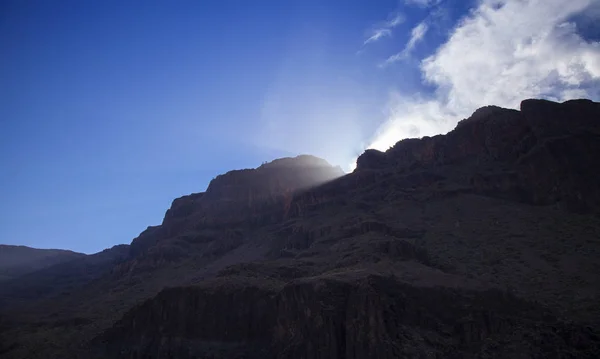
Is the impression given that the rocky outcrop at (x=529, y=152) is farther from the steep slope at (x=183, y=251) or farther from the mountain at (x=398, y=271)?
the steep slope at (x=183, y=251)

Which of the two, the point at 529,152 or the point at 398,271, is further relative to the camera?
the point at 529,152

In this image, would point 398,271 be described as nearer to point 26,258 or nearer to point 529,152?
point 529,152

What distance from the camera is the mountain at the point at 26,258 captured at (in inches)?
6093

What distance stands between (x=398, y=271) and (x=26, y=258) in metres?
173

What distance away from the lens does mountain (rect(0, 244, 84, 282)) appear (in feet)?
508

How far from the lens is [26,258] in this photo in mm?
178000

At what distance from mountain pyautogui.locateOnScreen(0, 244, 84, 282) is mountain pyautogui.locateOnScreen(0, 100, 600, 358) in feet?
195

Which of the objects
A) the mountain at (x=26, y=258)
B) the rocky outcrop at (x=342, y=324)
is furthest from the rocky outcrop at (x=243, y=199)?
the rocky outcrop at (x=342, y=324)

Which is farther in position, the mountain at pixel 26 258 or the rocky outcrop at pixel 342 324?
the mountain at pixel 26 258

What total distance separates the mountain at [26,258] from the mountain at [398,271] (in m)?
59.5

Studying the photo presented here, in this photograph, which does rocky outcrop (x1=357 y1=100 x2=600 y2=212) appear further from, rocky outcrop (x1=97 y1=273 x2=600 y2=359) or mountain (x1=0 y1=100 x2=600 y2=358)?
rocky outcrop (x1=97 y1=273 x2=600 y2=359)

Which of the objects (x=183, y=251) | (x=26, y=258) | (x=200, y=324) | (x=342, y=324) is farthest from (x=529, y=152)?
(x=26, y=258)

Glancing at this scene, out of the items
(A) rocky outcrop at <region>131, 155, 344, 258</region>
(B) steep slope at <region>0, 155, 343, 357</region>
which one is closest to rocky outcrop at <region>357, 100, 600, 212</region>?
(A) rocky outcrop at <region>131, 155, 344, 258</region>

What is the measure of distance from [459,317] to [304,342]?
15992 millimetres
